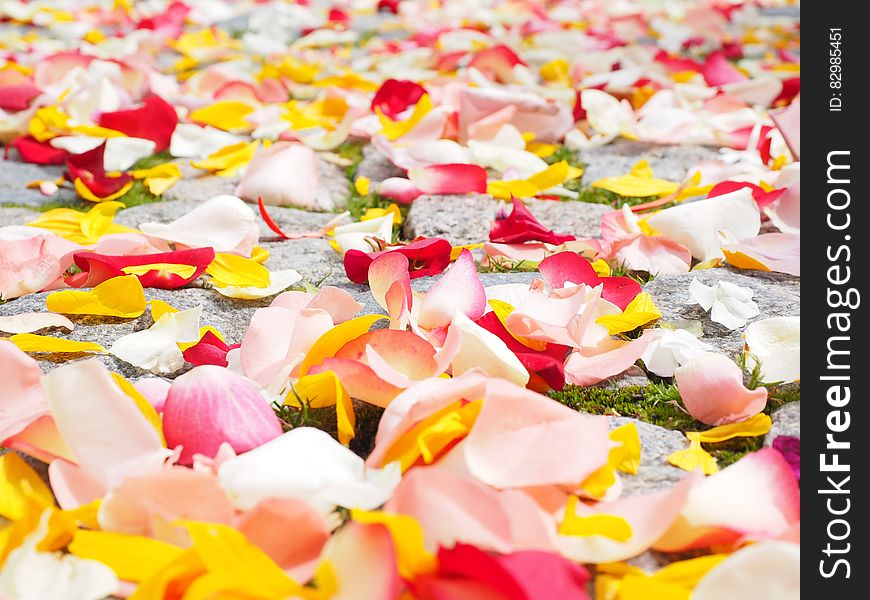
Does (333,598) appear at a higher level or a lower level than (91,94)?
lower

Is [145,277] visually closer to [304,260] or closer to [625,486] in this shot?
[304,260]

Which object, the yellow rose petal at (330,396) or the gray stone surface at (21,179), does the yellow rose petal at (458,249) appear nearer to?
the yellow rose petal at (330,396)

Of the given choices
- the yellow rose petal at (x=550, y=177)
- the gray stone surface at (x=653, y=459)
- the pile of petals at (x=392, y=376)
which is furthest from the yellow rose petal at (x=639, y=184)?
the gray stone surface at (x=653, y=459)

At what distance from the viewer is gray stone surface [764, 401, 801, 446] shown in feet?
3.11

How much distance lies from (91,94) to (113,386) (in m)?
1.64

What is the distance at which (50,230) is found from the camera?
1587mm

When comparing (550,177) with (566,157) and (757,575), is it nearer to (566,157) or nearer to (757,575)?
(566,157)

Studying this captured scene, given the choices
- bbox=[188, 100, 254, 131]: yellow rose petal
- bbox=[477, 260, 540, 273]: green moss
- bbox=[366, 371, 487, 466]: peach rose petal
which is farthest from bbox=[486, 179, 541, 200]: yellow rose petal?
bbox=[366, 371, 487, 466]: peach rose petal

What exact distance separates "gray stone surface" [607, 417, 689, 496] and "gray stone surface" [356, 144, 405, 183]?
1.14 m

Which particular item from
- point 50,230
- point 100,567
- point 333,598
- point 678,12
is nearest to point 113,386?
point 100,567

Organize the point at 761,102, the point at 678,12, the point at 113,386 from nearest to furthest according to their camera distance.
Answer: the point at 113,386
the point at 761,102
the point at 678,12

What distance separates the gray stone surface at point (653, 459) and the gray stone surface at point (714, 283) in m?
0.21

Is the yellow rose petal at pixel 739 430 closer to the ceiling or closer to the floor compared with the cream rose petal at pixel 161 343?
closer to the floor
